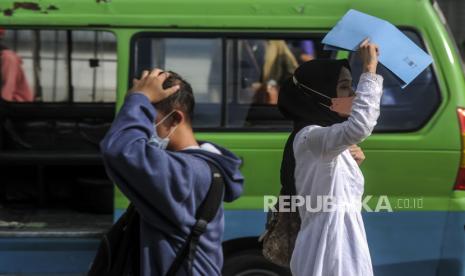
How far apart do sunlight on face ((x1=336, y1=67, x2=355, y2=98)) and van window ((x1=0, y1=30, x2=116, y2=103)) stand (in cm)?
327

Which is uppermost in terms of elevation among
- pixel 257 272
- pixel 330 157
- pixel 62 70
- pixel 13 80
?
pixel 330 157

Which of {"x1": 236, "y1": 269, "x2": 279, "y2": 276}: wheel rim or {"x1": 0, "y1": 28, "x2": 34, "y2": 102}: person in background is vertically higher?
{"x1": 0, "y1": 28, "x2": 34, "y2": 102}: person in background

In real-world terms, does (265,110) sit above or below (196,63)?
below

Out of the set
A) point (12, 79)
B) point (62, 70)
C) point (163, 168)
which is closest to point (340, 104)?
point (163, 168)

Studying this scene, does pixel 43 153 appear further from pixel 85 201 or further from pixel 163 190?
pixel 163 190

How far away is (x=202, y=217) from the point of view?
1.96m

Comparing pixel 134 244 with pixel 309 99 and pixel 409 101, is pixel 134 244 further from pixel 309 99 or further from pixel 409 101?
pixel 409 101

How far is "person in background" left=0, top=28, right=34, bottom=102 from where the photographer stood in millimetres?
5875

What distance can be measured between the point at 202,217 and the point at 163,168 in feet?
0.65

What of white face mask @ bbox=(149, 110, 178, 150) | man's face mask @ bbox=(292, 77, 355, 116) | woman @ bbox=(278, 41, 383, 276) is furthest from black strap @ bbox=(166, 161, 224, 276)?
man's face mask @ bbox=(292, 77, 355, 116)

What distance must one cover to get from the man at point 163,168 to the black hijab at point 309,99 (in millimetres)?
479

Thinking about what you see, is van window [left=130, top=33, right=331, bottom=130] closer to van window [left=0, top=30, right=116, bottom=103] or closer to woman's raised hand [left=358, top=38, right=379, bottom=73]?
van window [left=0, top=30, right=116, bottom=103]

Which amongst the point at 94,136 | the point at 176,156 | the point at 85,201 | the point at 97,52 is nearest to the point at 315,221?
the point at 176,156

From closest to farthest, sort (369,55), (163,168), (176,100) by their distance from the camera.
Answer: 1. (163,168)
2. (176,100)
3. (369,55)
